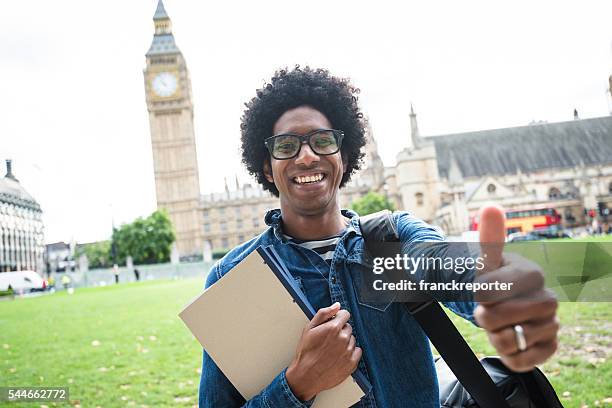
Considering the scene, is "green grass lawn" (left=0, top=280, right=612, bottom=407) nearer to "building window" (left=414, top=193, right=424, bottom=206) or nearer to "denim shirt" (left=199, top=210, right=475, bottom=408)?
"denim shirt" (left=199, top=210, right=475, bottom=408)

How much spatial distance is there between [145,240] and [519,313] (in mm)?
37582

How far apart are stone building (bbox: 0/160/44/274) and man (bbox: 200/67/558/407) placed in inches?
70.0

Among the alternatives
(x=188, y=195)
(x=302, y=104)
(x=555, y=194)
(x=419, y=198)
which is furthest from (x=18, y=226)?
(x=188, y=195)

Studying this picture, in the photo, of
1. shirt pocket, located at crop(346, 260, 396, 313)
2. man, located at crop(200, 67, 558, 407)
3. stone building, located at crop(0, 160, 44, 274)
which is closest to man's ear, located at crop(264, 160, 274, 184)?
man, located at crop(200, 67, 558, 407)

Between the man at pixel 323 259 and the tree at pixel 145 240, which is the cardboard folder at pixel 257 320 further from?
the tree at pixel 145 240

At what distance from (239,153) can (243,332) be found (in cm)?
62

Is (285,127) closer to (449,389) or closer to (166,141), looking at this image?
(449,389)

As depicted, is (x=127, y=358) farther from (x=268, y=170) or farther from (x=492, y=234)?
(x=492, y=234)

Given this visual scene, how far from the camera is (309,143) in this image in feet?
2.95

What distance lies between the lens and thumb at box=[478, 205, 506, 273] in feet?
1.58

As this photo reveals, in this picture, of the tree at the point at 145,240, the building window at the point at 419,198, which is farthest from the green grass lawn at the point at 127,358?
the tree at the point at 145,240

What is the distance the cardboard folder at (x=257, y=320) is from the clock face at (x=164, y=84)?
46.6 metres

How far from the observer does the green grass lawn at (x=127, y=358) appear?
7.00 feet

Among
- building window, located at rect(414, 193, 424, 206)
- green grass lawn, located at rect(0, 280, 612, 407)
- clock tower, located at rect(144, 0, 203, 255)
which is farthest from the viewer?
clock tower, located at rect(144, 0, 203, 255)
